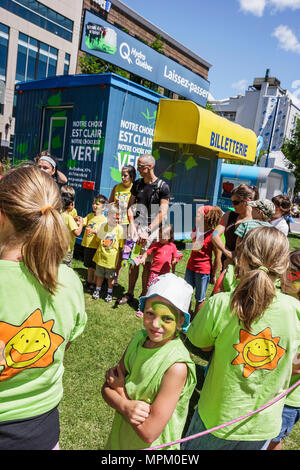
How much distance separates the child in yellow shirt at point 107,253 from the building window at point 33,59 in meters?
24.6

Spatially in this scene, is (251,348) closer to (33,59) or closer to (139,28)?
(139,28)

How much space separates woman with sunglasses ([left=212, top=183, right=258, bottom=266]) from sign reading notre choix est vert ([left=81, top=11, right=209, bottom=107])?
5.17 meters

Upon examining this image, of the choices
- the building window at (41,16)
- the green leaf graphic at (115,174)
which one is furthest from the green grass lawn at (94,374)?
the building window at (41,16)

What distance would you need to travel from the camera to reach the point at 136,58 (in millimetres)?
8273

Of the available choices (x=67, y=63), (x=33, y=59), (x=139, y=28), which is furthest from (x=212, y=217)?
(x=67, y=63)

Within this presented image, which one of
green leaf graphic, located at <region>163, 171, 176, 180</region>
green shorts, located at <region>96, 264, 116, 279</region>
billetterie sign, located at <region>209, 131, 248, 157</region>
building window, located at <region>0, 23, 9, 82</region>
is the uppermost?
building window, located at <region>0, 23, 9, 82</region>

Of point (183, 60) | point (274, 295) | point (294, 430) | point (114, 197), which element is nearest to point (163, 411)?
point (274, 295)

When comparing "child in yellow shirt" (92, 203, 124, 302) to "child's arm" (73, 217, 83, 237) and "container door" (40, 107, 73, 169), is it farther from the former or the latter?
"container door" (40, 107, 73, 169)

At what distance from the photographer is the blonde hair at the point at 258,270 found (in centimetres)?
170

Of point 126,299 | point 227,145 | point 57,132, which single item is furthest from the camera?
point 227,145

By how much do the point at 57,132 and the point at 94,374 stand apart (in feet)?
19.3

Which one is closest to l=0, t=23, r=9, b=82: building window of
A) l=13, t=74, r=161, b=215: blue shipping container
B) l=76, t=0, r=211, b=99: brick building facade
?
l=76, t=0, r=211, b=99: brick building facade

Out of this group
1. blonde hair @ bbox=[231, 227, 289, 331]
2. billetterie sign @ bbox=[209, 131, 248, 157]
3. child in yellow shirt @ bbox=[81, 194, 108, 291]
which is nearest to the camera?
blonde hair @ bbox=[231, 227, 289, 331]

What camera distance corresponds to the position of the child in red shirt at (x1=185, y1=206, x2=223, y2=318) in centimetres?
453
